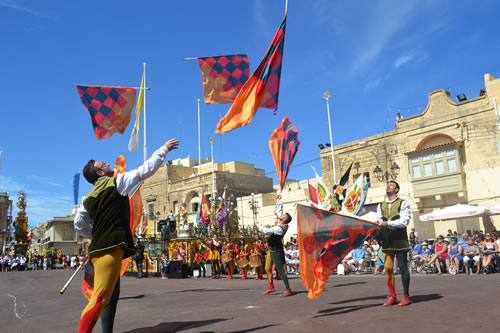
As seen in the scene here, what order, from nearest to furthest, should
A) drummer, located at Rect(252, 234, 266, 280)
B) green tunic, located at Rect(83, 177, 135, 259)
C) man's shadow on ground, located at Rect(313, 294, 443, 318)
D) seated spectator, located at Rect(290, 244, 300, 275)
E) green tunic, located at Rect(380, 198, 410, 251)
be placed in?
green tunic, located at Rect(83, 177, 135, 259), man's shadow on ground, located at Rect(313, 294, 443, 318), green tunic, located at Rect(380, 198, 410, 251), drummer, located at Rect(252, 234, 266, 280), seated spectator, located at Rect(290, 244, 300, 275)

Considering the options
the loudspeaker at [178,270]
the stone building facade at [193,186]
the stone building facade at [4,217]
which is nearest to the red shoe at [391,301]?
the loudspeaker at [178,270]

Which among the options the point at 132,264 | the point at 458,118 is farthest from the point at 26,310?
the point at 458,118

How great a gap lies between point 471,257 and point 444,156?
1544 centimetres

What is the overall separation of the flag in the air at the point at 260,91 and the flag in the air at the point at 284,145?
4.94m

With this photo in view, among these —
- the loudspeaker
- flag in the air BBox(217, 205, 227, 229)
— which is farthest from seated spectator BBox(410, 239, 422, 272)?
flag in the air BBox(217, 205, 227, 229)

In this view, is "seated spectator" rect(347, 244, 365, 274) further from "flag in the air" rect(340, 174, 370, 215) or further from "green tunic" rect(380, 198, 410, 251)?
"green tunic" rect(380, 198, 410, 251)

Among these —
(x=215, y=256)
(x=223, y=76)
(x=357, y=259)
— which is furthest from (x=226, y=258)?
(x=223, y=76)

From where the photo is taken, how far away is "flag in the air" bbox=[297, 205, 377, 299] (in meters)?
6.56

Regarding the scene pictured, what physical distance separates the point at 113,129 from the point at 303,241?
9085 millimetres

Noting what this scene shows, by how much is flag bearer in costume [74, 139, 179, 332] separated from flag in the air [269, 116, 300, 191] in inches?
389

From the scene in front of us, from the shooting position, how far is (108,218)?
13.8 ft

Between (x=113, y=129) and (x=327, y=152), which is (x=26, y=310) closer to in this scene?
(x=113, y=129)

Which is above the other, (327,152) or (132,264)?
(327,152)

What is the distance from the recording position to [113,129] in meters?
13.6
